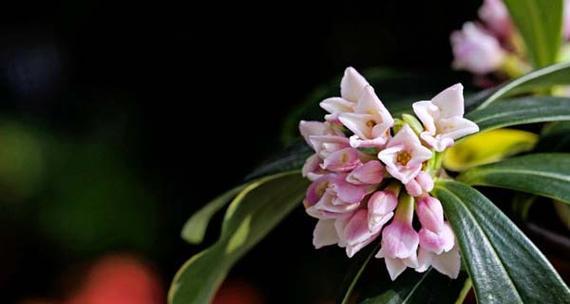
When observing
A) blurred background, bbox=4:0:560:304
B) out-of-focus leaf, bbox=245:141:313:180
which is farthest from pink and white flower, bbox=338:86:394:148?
blurred background, bbox=4:0:560:304

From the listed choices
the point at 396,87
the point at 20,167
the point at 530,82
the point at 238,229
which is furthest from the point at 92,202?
the point at 530,82

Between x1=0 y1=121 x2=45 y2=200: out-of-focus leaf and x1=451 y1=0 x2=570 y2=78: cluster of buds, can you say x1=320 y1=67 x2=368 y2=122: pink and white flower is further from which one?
x1=0 y1=121 x2=45 y2=200: out-of-focus leaf

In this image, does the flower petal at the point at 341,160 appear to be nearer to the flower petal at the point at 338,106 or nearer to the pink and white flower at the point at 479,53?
the flower petal at the point at 338,106

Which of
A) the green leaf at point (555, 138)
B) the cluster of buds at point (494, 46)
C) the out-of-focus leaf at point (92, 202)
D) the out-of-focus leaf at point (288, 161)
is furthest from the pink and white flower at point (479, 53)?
the out-of-focus leaf at point (92, 202)

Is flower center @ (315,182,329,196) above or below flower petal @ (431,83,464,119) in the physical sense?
below

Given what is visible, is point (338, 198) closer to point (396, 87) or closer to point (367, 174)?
point (367, 174)

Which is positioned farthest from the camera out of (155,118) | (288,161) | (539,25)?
(155,118)

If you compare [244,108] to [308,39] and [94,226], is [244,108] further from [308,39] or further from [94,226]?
[94,226]
